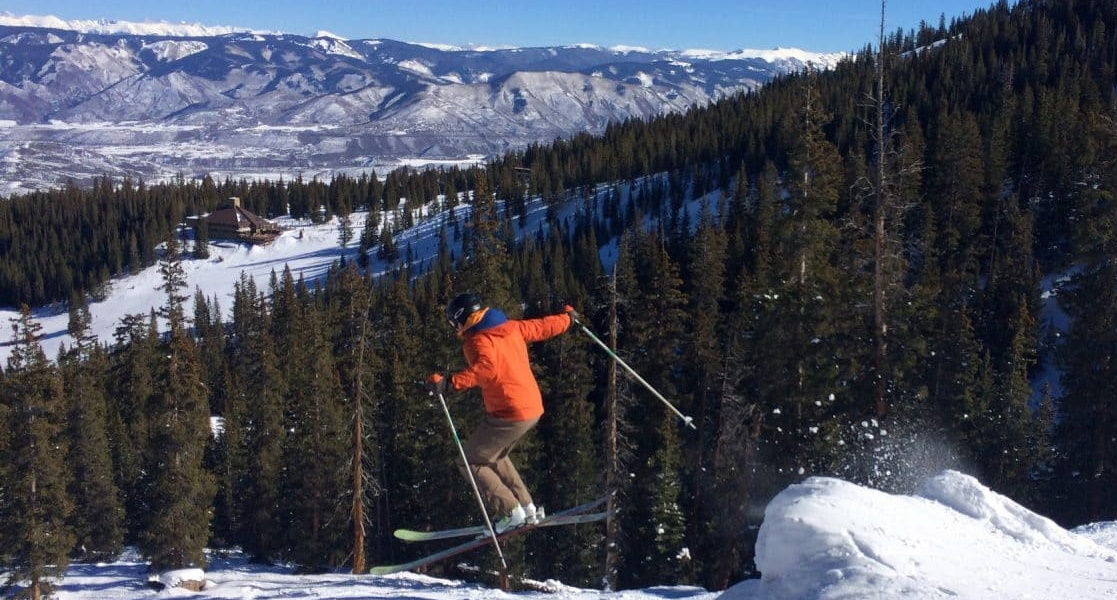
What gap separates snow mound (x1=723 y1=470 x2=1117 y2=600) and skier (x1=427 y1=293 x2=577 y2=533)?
9.35 feet

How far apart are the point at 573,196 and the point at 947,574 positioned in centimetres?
11086

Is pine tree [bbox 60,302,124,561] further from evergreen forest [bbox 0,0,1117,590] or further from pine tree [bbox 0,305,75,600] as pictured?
pine tree [bbox 0,305,75,600]

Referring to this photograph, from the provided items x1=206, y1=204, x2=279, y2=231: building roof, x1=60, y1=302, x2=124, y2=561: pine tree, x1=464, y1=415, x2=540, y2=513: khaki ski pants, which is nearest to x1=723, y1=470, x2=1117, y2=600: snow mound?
x1=464, y1=415, x2=540, y2=513: khaki ski pants

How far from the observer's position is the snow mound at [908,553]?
6.77m

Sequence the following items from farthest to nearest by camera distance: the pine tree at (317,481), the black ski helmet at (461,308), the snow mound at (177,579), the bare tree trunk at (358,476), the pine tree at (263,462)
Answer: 1. the pine tree at (263,462)
2. the pine tree at (317,481)
3. the bare tree trunk at (358,476)
4. the snow mound at (177,579)
5. the black ski helmet at (461,308)

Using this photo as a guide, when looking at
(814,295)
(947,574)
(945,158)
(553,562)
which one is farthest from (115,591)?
(945,158)

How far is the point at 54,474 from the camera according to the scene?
921 inches

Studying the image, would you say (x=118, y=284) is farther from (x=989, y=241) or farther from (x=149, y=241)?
(x=989, y=241)

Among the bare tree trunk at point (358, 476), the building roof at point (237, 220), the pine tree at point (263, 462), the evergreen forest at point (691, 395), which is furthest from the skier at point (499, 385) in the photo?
the building roof at point (237, 220)

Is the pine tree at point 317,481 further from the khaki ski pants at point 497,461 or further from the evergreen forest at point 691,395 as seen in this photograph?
the khaki ski pants at point 497,461

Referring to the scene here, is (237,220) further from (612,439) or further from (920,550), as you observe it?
(920,550)

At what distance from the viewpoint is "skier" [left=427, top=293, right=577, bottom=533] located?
8109 millimetres

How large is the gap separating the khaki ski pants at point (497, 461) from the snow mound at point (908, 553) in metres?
2.83

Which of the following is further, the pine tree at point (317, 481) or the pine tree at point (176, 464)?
the pine tree at point (317, 481)
